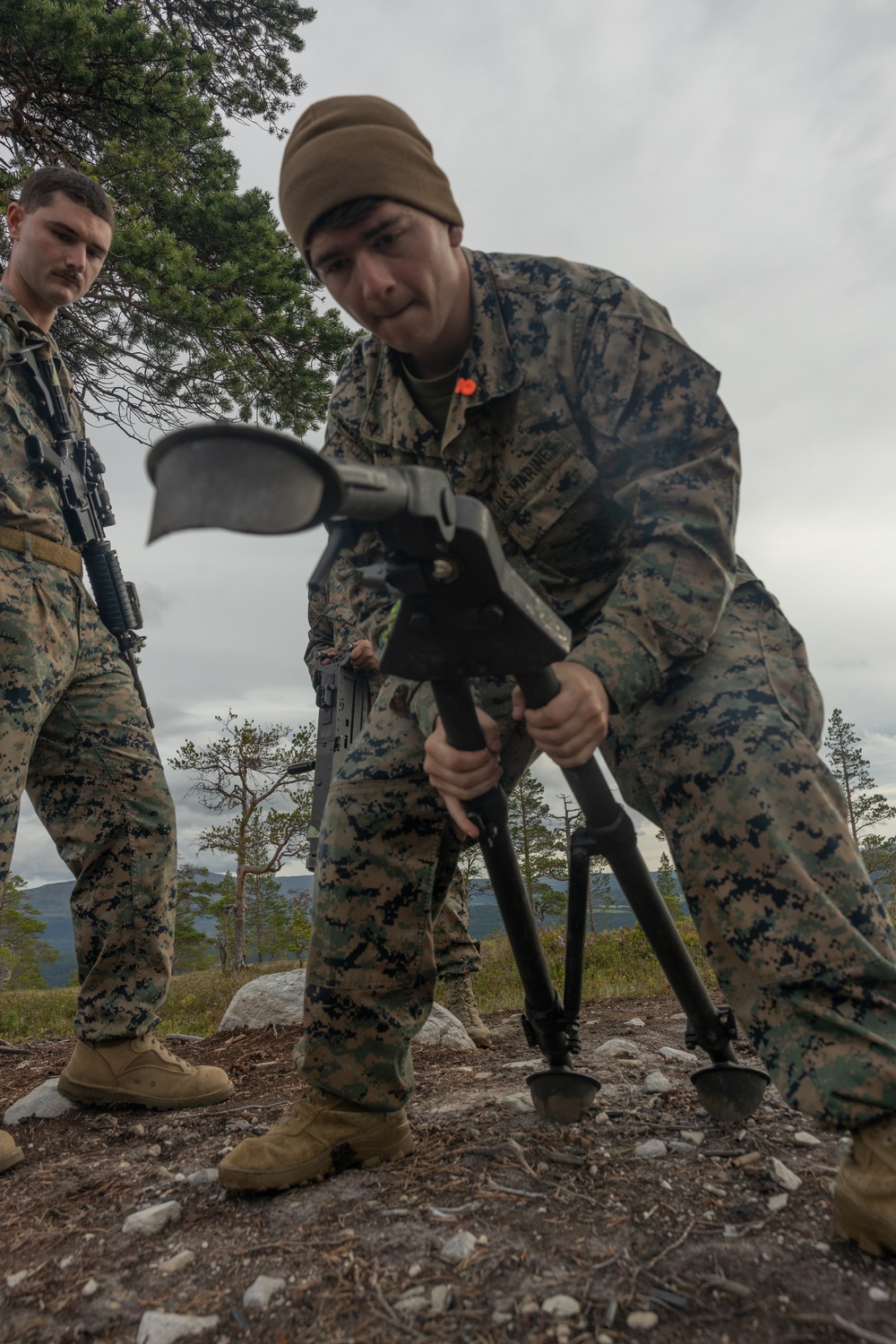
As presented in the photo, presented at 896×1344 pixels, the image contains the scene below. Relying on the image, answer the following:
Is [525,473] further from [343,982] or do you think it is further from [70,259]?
[70,259]

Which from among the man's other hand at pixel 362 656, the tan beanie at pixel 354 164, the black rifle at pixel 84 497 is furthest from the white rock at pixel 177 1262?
the man's other hand at pixel 362 656

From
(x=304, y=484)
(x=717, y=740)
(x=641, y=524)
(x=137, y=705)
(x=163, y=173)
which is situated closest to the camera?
(x=304, y=484)

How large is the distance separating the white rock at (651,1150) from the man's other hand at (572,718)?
1.31m

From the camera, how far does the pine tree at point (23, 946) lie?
3959 cm

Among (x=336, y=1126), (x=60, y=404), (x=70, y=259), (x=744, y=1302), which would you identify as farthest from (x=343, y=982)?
(x=70, y=259)

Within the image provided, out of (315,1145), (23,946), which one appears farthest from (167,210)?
(23,946)

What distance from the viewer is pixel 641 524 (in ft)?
7.23

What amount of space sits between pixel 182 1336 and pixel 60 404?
3718 millimetres

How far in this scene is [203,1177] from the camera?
245 cm

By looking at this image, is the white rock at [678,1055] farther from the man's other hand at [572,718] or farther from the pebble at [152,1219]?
the man's other hand at [572,718]

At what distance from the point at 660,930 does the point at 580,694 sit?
3.30 feet

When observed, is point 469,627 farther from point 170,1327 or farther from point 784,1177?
point 784,1177

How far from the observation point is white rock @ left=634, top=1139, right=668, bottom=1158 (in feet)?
7.80

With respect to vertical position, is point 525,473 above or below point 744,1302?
above
